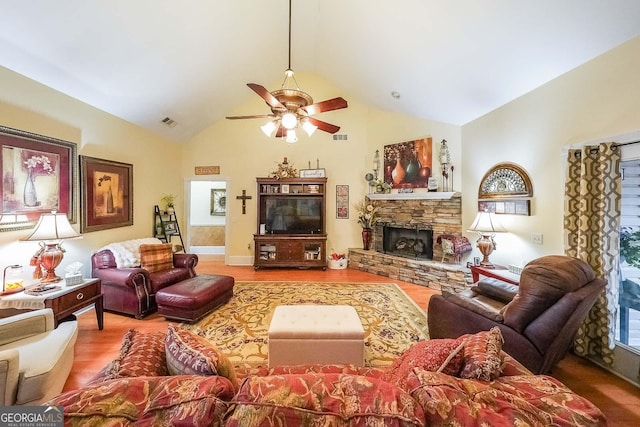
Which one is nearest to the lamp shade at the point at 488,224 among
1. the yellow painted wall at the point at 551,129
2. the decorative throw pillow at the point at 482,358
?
the yellow painted wall at the point at 551,129

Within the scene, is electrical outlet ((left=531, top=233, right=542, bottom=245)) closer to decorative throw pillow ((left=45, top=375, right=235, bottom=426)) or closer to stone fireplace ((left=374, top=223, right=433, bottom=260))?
stone fireplace ((left=374, top=223, right=433, bottom=260))

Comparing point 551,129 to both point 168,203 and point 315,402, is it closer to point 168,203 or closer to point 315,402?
point 315,402

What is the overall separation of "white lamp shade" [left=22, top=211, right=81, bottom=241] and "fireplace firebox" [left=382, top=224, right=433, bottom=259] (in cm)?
502

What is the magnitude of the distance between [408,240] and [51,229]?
534 cm

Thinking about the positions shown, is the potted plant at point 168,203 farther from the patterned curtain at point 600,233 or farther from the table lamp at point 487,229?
the patterned curtain at point 600,233

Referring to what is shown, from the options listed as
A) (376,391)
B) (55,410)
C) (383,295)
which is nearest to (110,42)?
(55,410)

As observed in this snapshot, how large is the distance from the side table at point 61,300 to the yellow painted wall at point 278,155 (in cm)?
321

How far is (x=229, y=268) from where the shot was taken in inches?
229

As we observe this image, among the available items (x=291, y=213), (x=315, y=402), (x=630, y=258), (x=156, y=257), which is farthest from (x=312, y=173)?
(x=315, y=402)

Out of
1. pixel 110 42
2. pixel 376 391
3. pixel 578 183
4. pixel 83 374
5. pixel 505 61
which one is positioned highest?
pixel 110 42

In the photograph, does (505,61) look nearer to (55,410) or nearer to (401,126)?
(401,126)

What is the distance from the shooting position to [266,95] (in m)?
2.52

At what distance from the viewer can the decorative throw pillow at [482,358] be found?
1.09 metres

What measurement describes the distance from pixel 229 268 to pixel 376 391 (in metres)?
5.49
